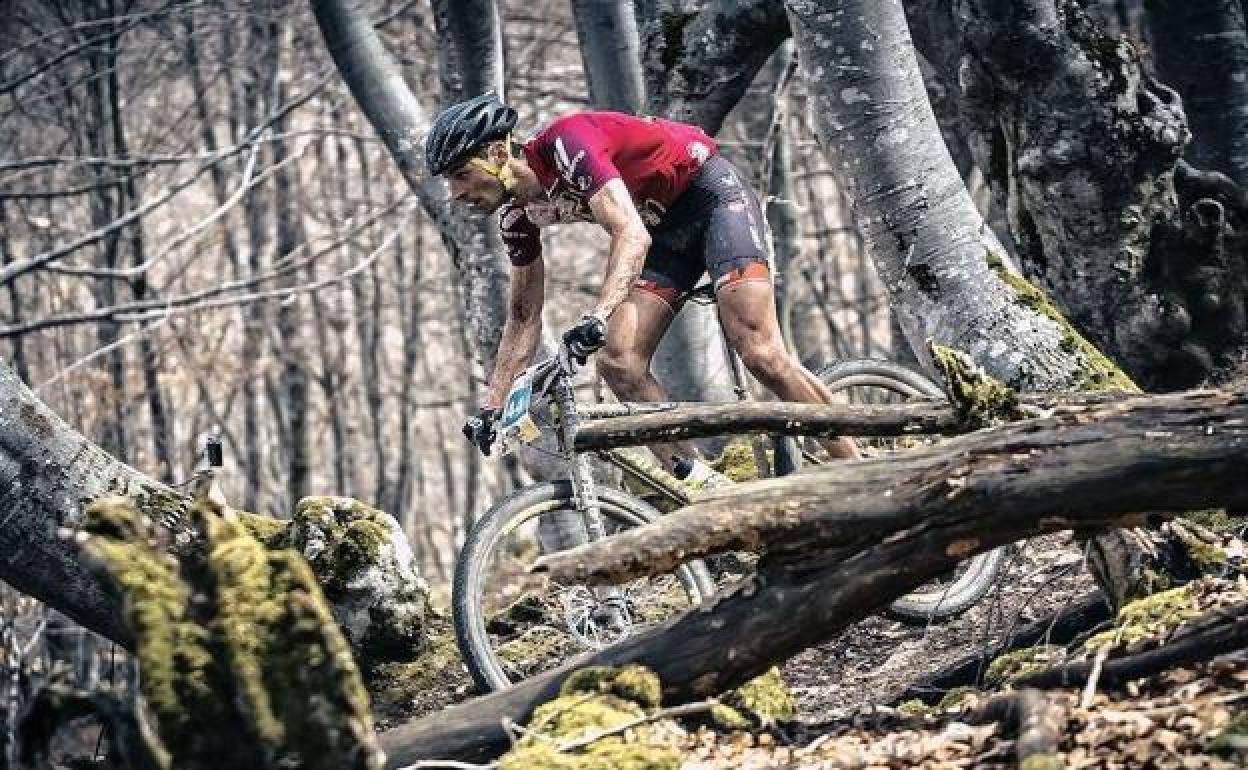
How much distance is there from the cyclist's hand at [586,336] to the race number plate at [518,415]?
26cm

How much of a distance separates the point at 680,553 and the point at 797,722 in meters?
0.76

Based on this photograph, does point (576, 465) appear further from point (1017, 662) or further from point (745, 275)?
point (1017, 662)

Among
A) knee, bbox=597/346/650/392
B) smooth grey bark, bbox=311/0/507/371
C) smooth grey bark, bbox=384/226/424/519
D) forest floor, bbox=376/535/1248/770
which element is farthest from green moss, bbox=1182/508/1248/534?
smooth grey bark, bbox=384/226/424/519

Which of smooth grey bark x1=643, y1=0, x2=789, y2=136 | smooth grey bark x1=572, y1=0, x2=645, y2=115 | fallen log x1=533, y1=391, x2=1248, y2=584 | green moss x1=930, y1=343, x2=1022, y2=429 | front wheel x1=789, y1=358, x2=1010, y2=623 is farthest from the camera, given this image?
smooth grey bark x1=572, y1=0, x2=645, y2=115

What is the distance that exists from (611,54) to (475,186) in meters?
5.37

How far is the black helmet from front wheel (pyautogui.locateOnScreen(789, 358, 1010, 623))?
215 centimetres

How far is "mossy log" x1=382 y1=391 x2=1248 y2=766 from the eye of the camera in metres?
4.95

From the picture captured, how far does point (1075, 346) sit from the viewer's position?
24.4 feet

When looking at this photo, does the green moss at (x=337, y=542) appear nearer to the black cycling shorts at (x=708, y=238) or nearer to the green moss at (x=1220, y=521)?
the black cycling shorts at (x=708, y=238)

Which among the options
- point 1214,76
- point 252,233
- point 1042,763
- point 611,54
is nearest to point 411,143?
point 611,54

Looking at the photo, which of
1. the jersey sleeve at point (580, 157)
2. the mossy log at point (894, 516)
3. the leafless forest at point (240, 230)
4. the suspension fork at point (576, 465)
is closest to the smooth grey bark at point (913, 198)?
the jersey sleeve at point (580, 157)

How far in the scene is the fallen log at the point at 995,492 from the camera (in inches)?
194

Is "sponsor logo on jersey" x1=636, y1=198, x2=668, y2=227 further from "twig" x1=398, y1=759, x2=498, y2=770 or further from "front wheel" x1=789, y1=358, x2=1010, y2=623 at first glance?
"twig" x1=398, y1=759, x2=498, y2=770

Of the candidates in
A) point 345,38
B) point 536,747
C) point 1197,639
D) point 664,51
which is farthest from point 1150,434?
point 345,38
